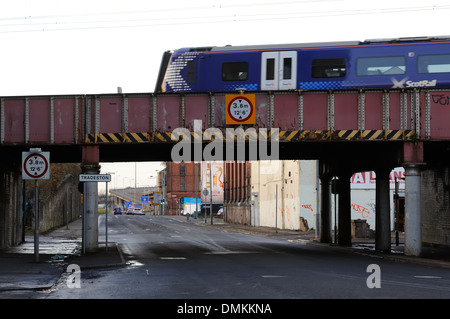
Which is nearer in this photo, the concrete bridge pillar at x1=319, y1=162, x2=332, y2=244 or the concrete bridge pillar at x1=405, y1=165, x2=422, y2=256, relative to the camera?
the concrete bridge pillar at x1=405, y1=165, x2=422, y2=256

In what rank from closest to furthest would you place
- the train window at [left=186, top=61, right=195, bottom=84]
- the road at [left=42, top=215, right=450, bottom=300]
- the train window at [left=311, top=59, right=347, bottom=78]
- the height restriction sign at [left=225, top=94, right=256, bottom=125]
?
the road at [left=42, top=215, right=450, bottom=300] < the height restriction sign at [left=225, top=94, right=256, bottom=125] < the train window at [left=311, top=59, right=347, bottom=78] < the train window at [left=186, top=61, right=195, bottom=84]

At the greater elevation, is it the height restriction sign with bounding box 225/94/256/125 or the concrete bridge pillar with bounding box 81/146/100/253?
the height restriction sign with bounding box 225/94/256/125

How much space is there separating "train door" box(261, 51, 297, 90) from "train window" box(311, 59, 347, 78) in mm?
→ 811

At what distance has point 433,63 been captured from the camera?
86.9ft

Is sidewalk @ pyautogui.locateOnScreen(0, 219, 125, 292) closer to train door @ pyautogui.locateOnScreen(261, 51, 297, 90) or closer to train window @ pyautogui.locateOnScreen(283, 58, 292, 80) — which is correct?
train door @ pyautogui.locateOnScreen(261, 51, 297, 90)

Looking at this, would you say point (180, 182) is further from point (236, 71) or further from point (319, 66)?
point (319, 66)

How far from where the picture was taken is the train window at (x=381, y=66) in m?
26.8

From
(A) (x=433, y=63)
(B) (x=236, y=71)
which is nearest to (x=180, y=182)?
(B) (x=236, y=71)

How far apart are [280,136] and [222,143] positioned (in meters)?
2.31

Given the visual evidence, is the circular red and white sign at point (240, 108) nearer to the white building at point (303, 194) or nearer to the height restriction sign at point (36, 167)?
the height restriction sign at point (36, 167)

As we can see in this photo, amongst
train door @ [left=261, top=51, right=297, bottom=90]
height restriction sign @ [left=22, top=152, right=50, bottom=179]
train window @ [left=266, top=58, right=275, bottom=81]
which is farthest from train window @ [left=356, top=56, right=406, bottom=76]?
height restriction sign @ [left=22, top=152, right=50, bottom=179]

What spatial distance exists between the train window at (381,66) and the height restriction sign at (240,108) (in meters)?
4.69

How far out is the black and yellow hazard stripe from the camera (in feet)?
85.0
